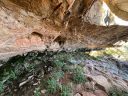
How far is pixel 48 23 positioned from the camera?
4.07 m

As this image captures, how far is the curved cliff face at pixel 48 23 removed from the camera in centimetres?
328

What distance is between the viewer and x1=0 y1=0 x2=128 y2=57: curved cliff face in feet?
10.8

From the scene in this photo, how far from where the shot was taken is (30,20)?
11.9ft

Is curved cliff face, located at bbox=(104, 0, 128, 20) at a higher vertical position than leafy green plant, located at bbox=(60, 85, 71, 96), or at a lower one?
higher

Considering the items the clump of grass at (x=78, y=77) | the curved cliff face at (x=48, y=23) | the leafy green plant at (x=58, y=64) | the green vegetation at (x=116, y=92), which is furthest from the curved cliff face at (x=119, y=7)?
the leafy green plant at (x=58, y=64)

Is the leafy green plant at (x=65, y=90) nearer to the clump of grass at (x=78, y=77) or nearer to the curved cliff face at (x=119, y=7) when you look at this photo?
the clump of grass at (x=78, y=77)

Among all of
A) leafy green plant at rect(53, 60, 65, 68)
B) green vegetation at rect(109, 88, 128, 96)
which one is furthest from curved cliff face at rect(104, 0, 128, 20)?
→ leafy green plant at rect(53, 60, 65, 68)

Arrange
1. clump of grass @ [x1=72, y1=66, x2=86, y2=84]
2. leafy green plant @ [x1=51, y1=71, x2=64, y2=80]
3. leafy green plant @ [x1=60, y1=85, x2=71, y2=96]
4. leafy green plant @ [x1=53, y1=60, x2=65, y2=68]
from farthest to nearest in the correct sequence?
leafy green plant @ [x1=53, y1=60, x2=65, y2=68], clump of grass @ [x1=72, y1=66, x2=86, y2=84], leafy green plant @ [x1=51, y1=71, x2=64, y2=80], leafy green plant @ [x1=60, y1=85, x2=71, y2=96]

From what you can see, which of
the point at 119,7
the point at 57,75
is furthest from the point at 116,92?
the point at 119,7

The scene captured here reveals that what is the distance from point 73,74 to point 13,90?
82.7 inches

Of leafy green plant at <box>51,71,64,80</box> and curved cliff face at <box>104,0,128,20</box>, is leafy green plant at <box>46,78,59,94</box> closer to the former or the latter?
leafy green plant at <box>51,71,64,80</box>

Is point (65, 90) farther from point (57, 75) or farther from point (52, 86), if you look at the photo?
point (57, 75)

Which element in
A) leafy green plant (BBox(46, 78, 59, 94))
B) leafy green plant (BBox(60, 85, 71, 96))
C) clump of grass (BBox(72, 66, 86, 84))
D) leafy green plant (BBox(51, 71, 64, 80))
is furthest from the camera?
clump of grass (BBox(72, 66, 86, 84))

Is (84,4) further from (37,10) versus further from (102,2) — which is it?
(37,10)
